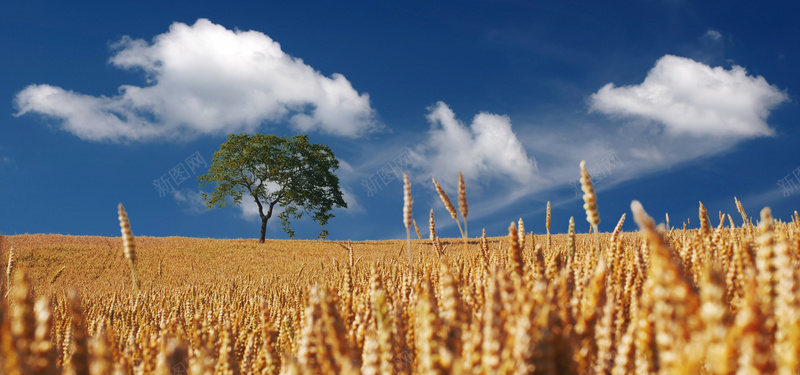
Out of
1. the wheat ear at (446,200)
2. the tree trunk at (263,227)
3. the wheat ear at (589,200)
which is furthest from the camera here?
the tree trunk at (263,227)

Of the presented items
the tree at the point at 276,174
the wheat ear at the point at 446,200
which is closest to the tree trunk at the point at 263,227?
the tree at the point at 276,174

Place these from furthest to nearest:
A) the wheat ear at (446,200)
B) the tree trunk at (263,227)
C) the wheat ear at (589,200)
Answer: the tree trunk at (263,227), the wheat ear at (446,200), the wheat ear at (589,200)

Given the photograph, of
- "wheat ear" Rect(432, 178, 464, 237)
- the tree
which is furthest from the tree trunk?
"wheat ear" Rect(432, 178, 464, 237)

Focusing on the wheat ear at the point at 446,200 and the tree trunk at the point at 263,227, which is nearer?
the wheat ear at the point at 446,200

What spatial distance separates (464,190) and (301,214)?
38974mm

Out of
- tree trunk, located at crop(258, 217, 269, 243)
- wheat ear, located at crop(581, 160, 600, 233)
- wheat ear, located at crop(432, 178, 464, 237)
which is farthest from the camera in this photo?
tree trunk, located at crop(258, 217, 269, 243)

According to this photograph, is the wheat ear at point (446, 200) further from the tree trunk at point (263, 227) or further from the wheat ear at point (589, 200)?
the tree trunk at point (263, 227)

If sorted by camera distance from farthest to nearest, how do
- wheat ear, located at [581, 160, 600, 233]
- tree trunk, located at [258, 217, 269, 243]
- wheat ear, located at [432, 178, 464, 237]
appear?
1. tree trunk, located at [258, 217, 269, 243]
2. wheat ear, located at [432, 178, 464, 237]
3. wheat ear, located at [581, 160, 600, 233]

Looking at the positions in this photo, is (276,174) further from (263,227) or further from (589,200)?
(589,200)

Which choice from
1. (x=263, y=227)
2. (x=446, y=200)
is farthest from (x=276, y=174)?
(x=446, y=200)

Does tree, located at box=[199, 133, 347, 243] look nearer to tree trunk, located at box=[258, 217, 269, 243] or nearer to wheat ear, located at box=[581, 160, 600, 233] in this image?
tree trunk, located at box=[258, 217, 269, 243]

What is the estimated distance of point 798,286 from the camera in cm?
97

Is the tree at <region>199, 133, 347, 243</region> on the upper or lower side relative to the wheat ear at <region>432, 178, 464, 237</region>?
upper

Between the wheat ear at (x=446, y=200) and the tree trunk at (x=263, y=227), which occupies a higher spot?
the tree trunk at (x=263, y=227)
